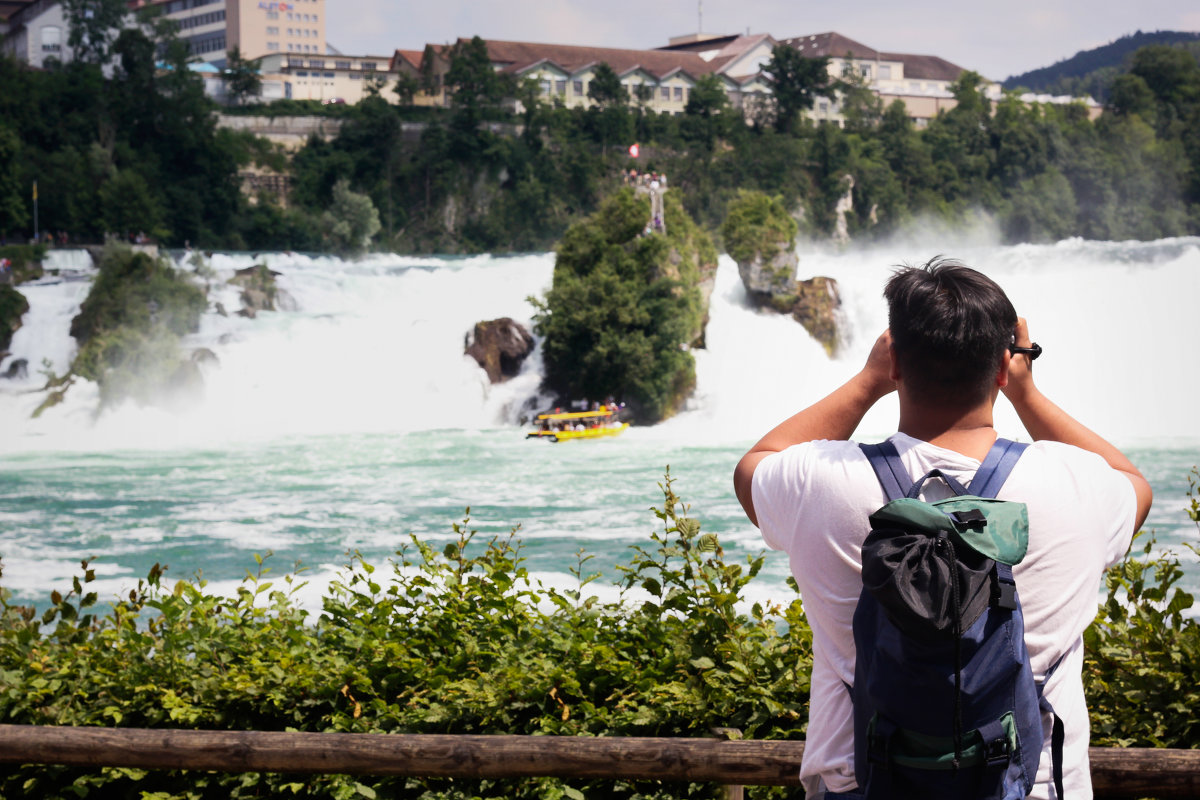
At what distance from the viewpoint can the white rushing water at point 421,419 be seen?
1391cm

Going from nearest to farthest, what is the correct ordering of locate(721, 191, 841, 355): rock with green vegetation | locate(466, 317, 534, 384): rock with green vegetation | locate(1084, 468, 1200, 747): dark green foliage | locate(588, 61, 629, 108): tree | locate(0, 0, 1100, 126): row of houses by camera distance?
locate(1084, 468, 1200, 747): dark green foliage, locate(466, 317, 534, 384): rock with green vegetation, locate(721, 191, 841, 355): rock with green vegetation, locate(0, 0, 1100, 126): row of houses, locate(588, 61, 629, 108): tree

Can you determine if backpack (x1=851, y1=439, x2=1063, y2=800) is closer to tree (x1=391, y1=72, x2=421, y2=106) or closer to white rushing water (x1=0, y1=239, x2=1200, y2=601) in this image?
white rushing water (x1=0, y1=239, x2=1200, y2=601)

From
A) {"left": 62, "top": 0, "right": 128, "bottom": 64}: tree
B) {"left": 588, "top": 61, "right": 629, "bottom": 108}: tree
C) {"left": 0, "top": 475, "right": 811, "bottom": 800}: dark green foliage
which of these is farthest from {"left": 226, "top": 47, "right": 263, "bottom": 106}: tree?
{"left": 0, "top": 475, "right": 811, "bottom": 800}: dark green foliage

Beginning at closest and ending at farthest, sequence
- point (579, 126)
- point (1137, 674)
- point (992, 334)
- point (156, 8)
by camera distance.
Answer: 1. point (992, 334)
2. point (1137, 674)
3. point (156, 8)
4. point (579, 126)

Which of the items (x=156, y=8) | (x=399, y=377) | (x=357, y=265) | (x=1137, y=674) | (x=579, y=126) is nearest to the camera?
(x=1137, y=674)

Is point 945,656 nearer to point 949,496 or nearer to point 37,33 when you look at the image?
point 949,496

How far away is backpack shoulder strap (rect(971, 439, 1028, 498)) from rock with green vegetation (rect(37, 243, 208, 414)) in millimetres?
22201

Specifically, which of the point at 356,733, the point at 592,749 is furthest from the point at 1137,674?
the point at 356,733

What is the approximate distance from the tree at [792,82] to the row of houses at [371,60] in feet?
1.91

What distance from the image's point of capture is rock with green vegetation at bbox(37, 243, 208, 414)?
72.1ft

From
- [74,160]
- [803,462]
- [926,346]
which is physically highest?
[74,160]

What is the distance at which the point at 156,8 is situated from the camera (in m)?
35.5

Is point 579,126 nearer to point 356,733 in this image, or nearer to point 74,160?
point 74,160

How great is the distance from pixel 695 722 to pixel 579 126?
122ft
